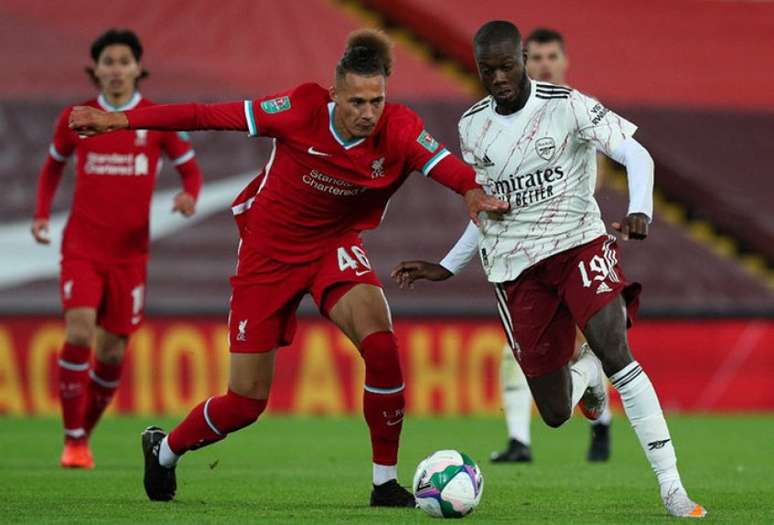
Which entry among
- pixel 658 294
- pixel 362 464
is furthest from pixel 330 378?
pixel 362 464

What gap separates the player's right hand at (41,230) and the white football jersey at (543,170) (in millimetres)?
3797

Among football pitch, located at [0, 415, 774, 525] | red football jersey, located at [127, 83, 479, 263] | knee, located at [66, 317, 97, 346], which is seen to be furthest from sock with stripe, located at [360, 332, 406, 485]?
knee, located at [66, 317, 97, 346]

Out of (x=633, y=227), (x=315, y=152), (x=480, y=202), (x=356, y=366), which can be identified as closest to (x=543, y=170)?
(x=480, y=202)

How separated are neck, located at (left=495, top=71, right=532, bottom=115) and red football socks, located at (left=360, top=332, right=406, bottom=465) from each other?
3.58ft

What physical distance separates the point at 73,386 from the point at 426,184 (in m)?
8.77

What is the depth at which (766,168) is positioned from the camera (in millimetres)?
19562

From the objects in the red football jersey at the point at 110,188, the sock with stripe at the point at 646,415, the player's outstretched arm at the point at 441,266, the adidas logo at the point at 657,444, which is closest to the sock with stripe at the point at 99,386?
the red football jersey at the point at 110,188

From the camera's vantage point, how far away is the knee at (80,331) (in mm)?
9133

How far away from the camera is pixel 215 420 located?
6.82m

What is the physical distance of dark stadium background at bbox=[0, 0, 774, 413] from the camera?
47.6 feet

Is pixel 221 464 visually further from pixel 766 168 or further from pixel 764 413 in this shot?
pixel 766 168

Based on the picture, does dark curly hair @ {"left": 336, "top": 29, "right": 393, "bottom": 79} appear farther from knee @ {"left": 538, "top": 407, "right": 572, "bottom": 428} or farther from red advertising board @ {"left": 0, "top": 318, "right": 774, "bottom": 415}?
red advertising board @ {"left": 0, "top": 318, "right": 774, "bottom": 415}

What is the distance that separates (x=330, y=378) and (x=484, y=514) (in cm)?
824

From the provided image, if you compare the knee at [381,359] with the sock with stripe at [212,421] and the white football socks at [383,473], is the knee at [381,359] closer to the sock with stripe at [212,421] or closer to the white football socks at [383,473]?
the white football socks at [383,473]
